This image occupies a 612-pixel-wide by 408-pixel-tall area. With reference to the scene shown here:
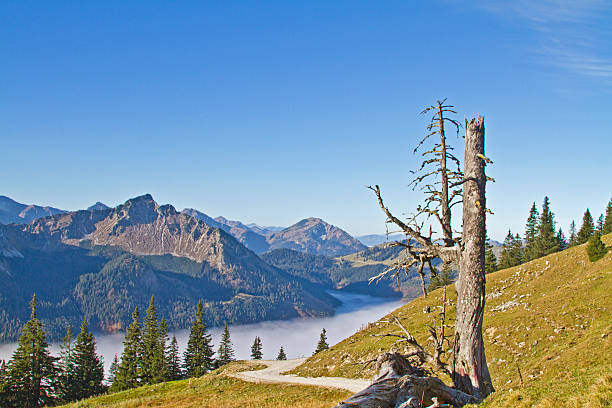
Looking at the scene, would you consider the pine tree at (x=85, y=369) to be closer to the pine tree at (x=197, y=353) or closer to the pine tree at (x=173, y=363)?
the pine tree at (x=173, y=363)

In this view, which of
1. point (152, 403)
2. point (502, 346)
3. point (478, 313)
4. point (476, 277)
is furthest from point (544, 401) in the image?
point (152, 403)

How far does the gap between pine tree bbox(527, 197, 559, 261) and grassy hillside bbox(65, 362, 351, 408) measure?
88.4m

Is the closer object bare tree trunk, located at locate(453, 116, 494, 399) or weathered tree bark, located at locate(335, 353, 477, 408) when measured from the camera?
weathered tree bark, located at locate(335, 353, 477, 408)

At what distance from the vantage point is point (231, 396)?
1404 inches

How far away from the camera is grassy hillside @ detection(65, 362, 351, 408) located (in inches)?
1071

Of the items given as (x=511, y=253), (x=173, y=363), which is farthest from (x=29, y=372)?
(x=511, y=253)

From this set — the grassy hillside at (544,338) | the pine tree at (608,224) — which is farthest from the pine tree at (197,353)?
the pine tree at (608,224)

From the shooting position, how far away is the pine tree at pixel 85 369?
74.1 m

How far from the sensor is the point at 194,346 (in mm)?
88188

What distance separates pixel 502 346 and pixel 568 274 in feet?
79.1

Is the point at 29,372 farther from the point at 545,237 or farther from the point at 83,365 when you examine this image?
the point at 545,237

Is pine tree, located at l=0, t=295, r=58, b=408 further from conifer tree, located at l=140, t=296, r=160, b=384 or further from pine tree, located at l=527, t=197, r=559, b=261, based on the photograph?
pine tree, located at l=527, t=197, r=559, b=261

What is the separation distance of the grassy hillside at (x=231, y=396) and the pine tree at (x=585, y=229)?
8936cm

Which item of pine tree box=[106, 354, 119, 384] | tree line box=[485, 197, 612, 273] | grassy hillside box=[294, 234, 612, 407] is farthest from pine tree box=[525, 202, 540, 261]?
pine tree box=[106, 354, 119, 384]
